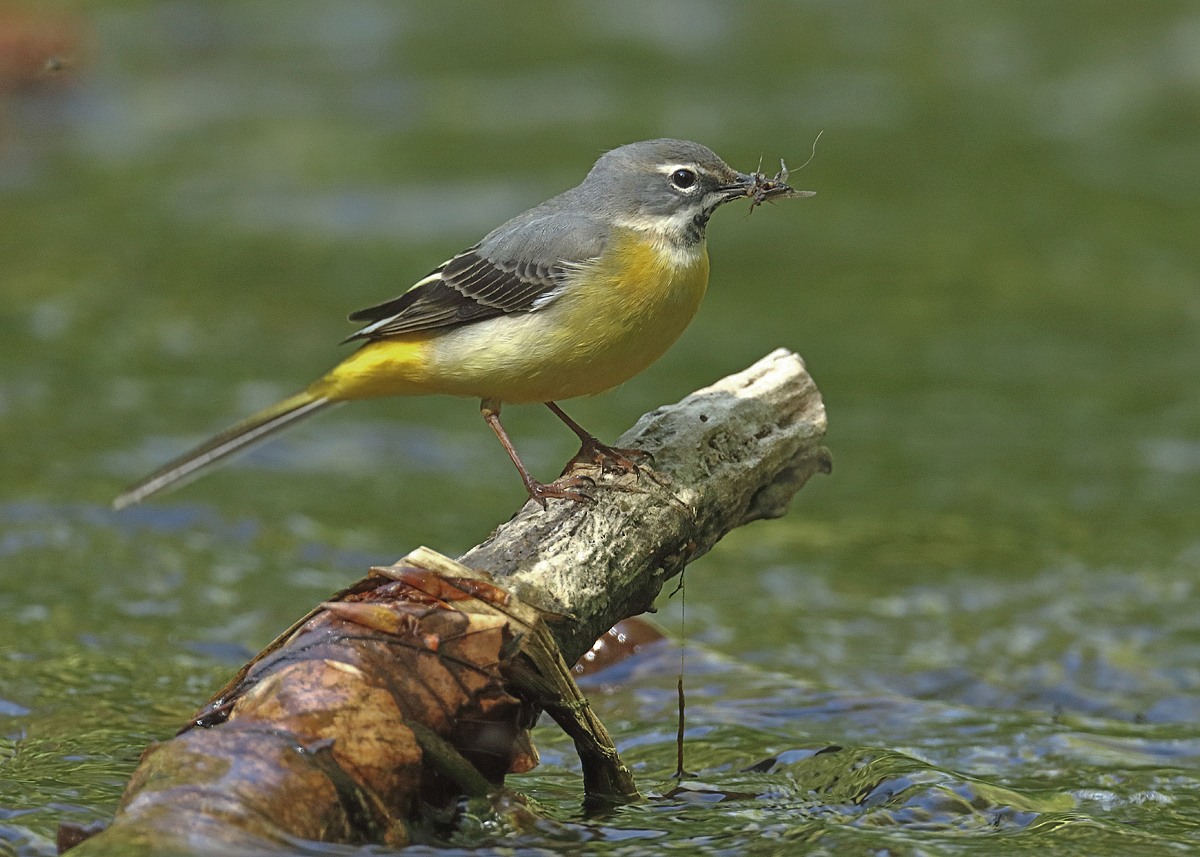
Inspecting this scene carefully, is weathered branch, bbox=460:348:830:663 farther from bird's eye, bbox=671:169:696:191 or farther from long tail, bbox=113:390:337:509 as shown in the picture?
long tail, bbox=113:390:337:509

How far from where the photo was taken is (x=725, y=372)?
12953 millimetres

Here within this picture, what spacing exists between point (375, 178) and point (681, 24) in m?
7.07

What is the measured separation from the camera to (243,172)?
61.0 feet

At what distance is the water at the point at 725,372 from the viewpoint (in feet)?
21.5

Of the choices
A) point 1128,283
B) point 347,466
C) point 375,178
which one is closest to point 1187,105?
point 1128,283

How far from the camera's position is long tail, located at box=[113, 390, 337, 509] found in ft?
24.2

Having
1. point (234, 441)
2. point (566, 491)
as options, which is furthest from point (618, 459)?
point (234, 441)

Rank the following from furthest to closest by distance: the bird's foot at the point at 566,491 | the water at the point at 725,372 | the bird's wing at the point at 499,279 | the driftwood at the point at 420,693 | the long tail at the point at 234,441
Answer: the long tail at the point at 234,441
the bird's wing at the point at 499,279
the water at the point at 725,372
the bird's foot at the point at 566,491
the driftwood at the point at 420,693

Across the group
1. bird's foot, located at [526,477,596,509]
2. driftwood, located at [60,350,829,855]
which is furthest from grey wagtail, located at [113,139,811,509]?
driftwood, located at [60,350,829,855]

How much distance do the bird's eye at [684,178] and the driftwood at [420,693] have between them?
1.51 metres

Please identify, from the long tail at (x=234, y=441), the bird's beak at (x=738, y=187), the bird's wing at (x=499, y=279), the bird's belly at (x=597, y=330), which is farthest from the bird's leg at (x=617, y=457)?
the long tail at (x=234, y=441)

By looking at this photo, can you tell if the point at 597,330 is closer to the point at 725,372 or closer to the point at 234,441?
the point at 234,441

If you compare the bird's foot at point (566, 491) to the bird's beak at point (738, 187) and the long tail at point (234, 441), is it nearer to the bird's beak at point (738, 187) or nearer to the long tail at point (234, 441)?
Result: the bird's beak at point (738, 187)

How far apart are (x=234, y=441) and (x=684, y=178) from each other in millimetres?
2565
